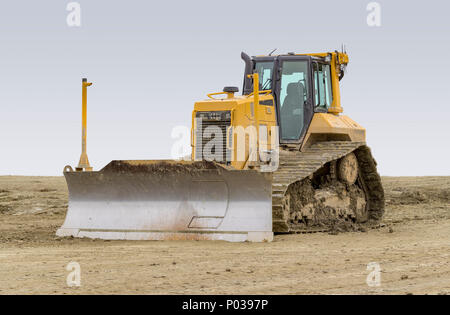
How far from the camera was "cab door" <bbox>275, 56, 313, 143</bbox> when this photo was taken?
506 inches

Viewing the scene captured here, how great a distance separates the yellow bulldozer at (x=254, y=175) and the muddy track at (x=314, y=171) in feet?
0.06

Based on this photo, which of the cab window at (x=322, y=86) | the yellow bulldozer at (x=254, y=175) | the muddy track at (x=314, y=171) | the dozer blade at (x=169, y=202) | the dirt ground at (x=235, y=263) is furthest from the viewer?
the cab window at (x=322, y=86)

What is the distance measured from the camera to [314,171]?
1162 cm

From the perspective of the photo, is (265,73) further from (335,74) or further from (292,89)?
(335,74)

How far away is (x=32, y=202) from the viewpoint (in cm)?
1875

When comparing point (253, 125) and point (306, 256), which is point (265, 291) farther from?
point (253, 125)

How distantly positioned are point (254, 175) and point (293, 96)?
9.84 ft

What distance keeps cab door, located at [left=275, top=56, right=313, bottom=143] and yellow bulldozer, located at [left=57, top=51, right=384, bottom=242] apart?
0.06ft

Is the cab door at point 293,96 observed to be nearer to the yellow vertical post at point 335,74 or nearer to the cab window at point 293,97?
the cab window at point 293,97

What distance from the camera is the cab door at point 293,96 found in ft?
42.2

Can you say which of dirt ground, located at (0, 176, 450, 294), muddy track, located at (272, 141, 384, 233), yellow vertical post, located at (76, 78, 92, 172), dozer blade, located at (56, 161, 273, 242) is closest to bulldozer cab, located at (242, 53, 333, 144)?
muddy track, located at (272, 141, 384, 233)

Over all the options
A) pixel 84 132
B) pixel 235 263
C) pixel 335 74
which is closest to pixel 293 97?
pixel 335 74

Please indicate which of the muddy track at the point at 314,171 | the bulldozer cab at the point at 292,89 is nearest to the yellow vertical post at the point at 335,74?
the bulldozer cab at the point at 292,89

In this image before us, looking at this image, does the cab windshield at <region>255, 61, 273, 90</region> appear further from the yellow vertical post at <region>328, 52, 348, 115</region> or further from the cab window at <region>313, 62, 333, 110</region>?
the yellow vertical post at <region>328, 52, 348, 115</region>
